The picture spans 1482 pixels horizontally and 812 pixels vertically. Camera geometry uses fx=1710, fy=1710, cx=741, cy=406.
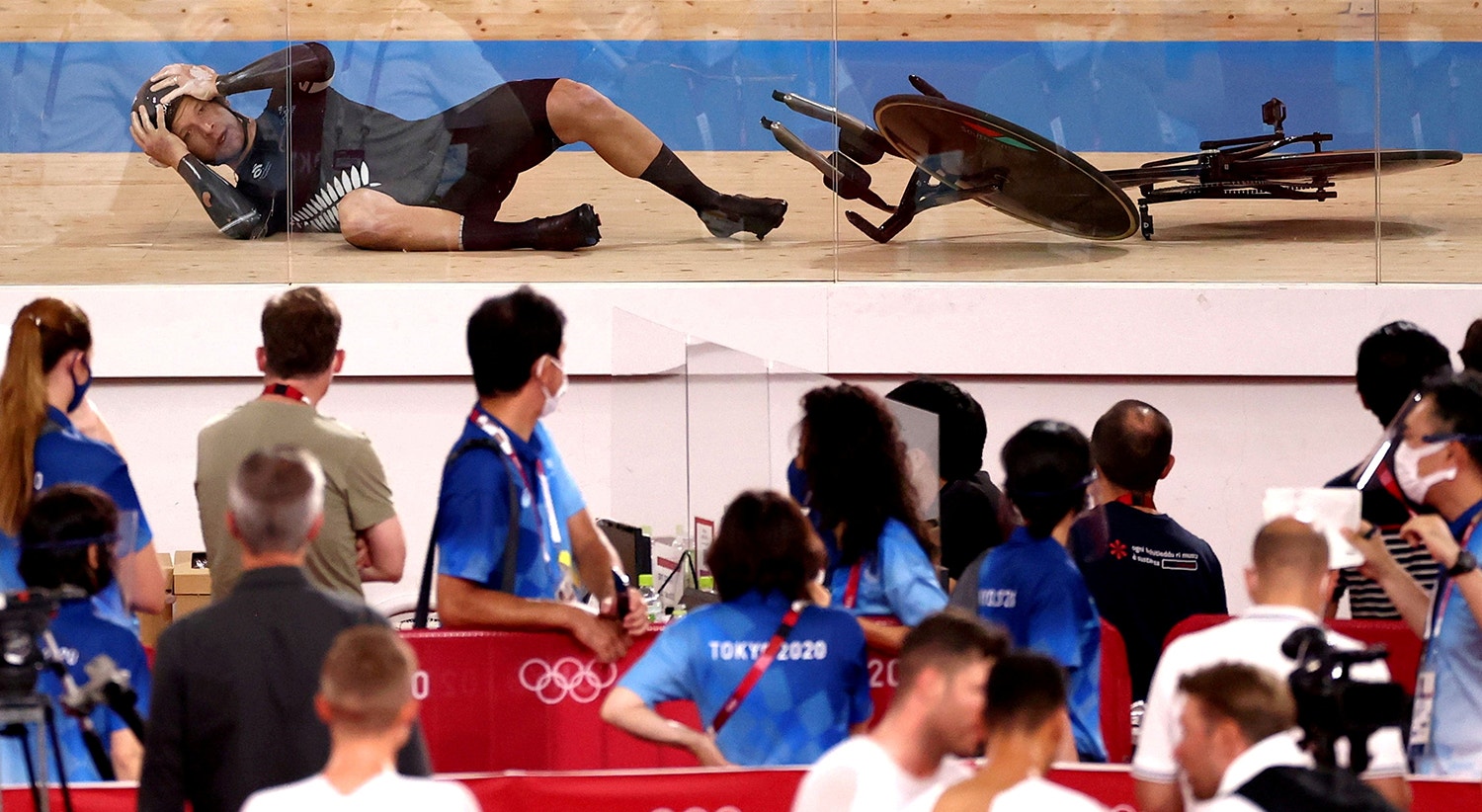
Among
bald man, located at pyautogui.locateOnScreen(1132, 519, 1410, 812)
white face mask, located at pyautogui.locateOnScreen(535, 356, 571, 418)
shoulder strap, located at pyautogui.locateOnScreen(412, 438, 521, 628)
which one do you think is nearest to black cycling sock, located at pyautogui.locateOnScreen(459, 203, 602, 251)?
white face mask, located at pyautogui.locateOnScreen(535, 356, 571, 418)

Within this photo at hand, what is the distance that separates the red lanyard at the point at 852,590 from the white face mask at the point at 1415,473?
1.17 metres

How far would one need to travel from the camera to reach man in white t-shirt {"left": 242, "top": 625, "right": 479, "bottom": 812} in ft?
7.89

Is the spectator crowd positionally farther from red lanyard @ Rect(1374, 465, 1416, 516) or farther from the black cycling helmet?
the black cycling helmet

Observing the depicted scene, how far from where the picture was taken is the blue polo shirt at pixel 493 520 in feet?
11.5

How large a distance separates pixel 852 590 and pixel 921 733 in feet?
3.05

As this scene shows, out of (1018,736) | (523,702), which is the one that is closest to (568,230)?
(523,702)

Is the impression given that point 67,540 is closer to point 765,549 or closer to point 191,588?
point 765,549

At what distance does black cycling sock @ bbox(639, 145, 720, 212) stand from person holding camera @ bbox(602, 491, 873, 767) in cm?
389

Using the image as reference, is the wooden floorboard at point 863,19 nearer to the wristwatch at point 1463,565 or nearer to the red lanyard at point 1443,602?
the red lanyard at point 1443,602

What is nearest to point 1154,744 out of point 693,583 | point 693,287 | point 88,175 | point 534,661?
point 534,661

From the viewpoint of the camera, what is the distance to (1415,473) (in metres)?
3.59

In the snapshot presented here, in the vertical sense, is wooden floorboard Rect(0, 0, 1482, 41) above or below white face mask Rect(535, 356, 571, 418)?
above

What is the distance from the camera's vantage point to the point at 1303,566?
9.70ft

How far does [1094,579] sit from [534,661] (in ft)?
4.79
